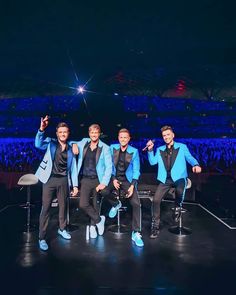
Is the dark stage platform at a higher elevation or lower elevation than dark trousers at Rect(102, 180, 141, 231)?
lower

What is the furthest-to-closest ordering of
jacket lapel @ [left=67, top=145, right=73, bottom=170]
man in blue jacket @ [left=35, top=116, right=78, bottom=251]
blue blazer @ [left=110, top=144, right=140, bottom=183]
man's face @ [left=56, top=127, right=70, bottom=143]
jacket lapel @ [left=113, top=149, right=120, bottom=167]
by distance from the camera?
jacket lapel @ [left=113, top=149, right=120, bottom=167] < blue blazer @ [left=110, top=144, right=140, bottom=183] < jacket lapel @ [left=67, top=145, right=73, bottom=170] < man's face @ [left=56, top=127, right=70, bottom=143] < man in blue jacket @ [left=35, top=116, right=78, bottom=251]

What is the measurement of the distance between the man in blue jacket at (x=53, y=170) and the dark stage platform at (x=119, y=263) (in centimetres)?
48

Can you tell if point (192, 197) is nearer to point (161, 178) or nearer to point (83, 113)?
point (161, 178)

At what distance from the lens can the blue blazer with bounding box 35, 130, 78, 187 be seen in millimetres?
3939

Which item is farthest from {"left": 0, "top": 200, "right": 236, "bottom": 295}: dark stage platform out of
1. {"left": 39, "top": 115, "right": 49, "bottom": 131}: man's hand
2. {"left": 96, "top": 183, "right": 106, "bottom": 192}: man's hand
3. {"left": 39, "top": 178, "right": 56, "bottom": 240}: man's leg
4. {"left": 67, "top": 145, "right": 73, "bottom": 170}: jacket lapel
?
{"left": 39, "top": 115, "right": 49, "bottom": 131}: man's hand

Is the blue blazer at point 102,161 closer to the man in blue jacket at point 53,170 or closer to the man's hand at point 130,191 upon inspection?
the man in blue jacket at point 53,170

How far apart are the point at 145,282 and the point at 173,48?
5.53 m

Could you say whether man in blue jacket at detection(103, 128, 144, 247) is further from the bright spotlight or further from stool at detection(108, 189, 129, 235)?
the bright spotlight

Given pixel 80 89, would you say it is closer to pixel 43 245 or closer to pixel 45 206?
pixel 45 206

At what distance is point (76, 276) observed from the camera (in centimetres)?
297

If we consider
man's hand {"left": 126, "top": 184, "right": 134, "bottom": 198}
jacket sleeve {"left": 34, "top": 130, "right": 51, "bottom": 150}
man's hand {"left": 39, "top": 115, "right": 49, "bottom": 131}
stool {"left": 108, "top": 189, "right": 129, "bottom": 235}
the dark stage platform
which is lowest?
the dark stage platform

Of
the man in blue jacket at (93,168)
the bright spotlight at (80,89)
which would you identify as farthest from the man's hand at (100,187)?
the bright spotlight at (80,89)

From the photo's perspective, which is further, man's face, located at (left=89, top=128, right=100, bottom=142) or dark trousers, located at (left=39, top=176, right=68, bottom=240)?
man's face, located at (left=89, top=128, right=100, bottom=142)

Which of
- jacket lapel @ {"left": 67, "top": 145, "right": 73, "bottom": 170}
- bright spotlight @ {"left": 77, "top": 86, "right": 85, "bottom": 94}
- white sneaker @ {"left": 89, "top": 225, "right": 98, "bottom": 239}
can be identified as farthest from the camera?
bright spotlight @ {"left": 77, "top": 86, "right": 85, "bottom": 94}
